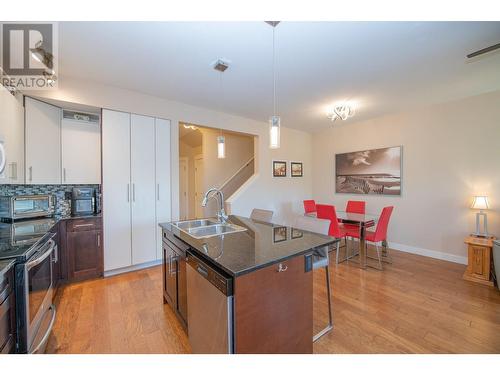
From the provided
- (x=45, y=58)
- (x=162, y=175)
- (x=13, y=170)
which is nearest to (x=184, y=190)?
(x=162, y=175)

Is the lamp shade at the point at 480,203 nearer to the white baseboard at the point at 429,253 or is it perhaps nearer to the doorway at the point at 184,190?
the white baseboard at the point at 429,253

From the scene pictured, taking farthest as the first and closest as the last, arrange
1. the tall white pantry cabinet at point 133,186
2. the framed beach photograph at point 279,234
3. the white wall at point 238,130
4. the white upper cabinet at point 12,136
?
the tall white pantry cabinet at point 133,186 < the white wall at point 238,130 < the white upper cabinet at point 12,136 < the framed beach photograph at point 279,234

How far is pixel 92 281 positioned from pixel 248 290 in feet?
8.99

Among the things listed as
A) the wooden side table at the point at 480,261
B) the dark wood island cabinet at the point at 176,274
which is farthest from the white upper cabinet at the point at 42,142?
the wooden side table at the point at 480,261

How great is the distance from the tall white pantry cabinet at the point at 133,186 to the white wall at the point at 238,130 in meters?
0.13

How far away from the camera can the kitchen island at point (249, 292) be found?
1.09 m

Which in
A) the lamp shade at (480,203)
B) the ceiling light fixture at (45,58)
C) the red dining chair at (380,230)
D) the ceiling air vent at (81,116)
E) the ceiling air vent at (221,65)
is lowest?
the red dining chair at (380,230)

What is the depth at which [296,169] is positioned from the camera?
5238mm

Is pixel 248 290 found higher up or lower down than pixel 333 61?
lower down

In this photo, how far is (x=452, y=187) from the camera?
11.1 ft
